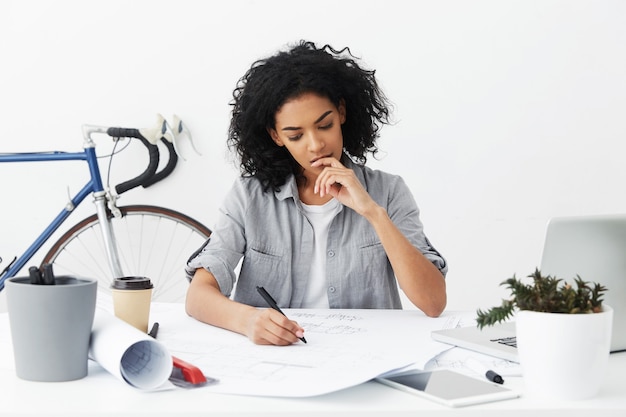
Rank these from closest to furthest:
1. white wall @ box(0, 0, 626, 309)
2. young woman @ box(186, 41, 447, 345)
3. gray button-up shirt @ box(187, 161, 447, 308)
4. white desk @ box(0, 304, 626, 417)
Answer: white desk @ box(0, 304, 626, 417), young woman @ box(186, 41, 447, 345), gray button-up shirt @ box(187, 161, 447, 308), white wall @ box(0, 0, 626, 309)

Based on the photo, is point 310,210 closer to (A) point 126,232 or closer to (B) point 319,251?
(B) point 319,251

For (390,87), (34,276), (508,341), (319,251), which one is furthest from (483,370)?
(390,87)

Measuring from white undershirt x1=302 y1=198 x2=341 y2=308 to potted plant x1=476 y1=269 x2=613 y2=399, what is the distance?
840 mm

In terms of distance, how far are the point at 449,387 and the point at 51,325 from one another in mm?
457

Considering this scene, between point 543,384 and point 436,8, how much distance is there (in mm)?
2204

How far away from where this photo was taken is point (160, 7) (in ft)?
9.28

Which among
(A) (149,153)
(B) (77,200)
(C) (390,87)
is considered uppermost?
(C) (390,87)

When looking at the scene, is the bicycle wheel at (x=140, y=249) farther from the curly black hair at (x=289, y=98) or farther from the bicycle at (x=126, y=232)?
the curly black hair at (x=289, y=98)

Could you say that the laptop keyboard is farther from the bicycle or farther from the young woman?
the bicycle

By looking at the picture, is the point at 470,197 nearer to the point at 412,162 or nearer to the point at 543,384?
the point at 412,162

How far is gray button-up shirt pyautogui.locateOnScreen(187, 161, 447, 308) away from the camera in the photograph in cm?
167

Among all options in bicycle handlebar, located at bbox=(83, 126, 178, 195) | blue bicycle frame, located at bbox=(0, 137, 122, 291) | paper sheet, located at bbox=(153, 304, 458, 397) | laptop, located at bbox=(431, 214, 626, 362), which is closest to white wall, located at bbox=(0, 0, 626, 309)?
bicycle handlebar, located at bbox=(83, 126, 178, 195)

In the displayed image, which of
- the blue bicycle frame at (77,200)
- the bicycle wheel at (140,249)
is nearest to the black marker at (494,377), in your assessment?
the blue bicycle frame at (77,200)

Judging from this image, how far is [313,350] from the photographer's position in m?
1.09
